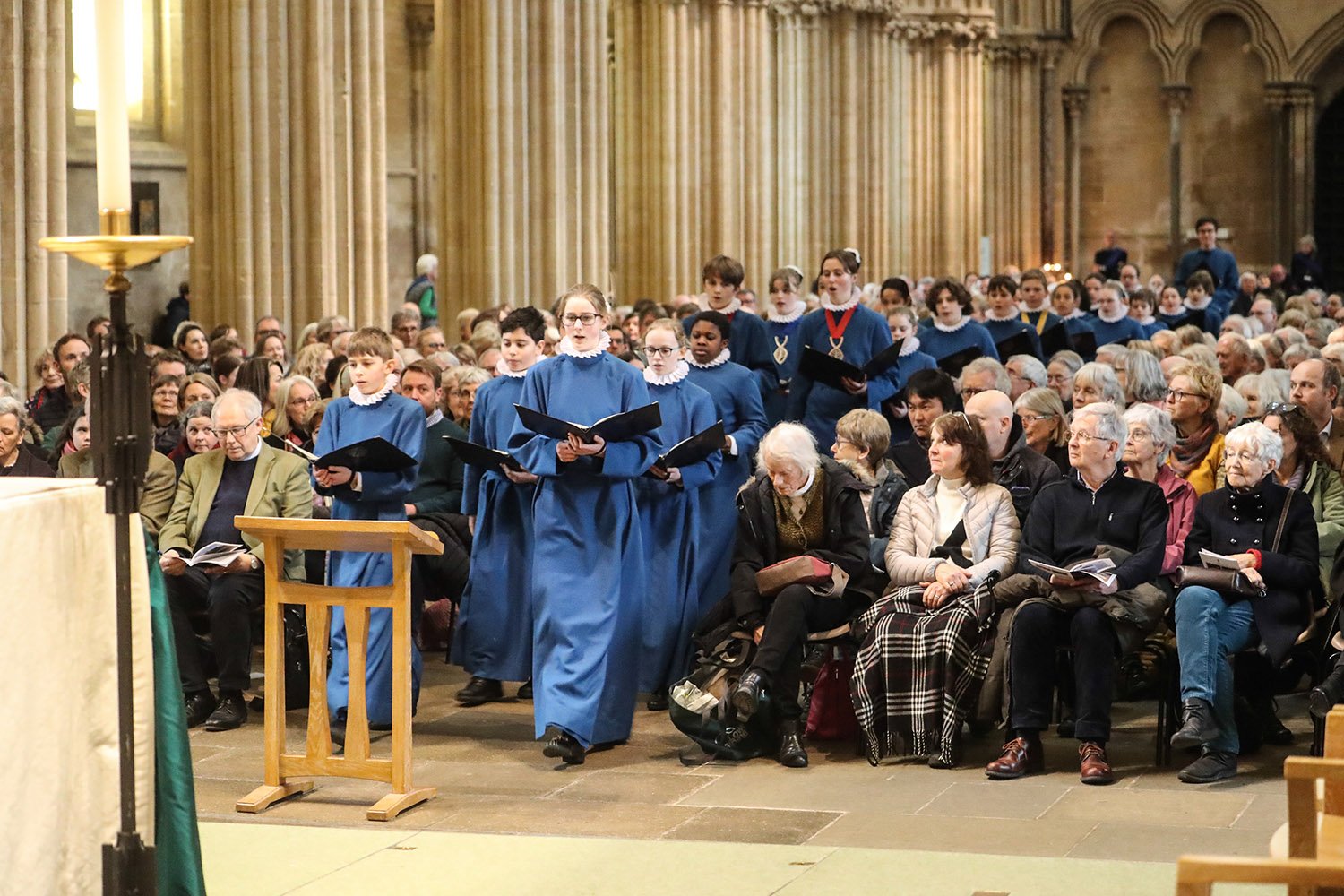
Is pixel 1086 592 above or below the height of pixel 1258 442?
below

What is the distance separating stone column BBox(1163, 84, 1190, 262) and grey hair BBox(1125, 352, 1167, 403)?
23931 millimetres

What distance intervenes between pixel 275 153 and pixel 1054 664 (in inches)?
331

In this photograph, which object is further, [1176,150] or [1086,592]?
[1176,150]

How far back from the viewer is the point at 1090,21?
33344 millimetres

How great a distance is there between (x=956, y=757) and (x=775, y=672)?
73 centimetres

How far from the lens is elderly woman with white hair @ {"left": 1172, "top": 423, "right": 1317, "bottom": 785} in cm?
705

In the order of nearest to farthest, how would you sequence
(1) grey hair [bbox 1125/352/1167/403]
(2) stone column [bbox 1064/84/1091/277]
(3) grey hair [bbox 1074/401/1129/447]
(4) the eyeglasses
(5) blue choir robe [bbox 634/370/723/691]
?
(3) grey hair [bbox 1074/401/1129/447], (5) blue choir robe [bbox 634/370/723/691], (4) the eyeglasses, (1) grey hair [bbox 1125/352/1167/403], (2) stone column [bbox 1064/84/1091/277]

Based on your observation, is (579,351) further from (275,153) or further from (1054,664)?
(275,153)

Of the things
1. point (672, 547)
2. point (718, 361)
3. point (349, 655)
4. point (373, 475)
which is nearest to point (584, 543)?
point (672, 547)

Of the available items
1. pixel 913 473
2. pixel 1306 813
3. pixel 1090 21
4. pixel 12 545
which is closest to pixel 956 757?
pixel 913 473

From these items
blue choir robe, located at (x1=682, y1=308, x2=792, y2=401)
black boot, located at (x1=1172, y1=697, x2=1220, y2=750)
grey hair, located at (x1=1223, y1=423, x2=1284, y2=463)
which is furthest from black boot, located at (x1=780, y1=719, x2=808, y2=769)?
blue choir robe, located at (x1=682, y1=308, x2=792, y2=401)

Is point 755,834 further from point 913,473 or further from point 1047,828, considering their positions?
point 913,473

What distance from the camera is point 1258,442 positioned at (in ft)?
24.0

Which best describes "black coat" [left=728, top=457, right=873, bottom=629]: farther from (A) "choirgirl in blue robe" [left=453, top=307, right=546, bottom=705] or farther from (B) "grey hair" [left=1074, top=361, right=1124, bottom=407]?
(B) "grey hair" [left=1074, top=361, right=1124, bottom=407]
